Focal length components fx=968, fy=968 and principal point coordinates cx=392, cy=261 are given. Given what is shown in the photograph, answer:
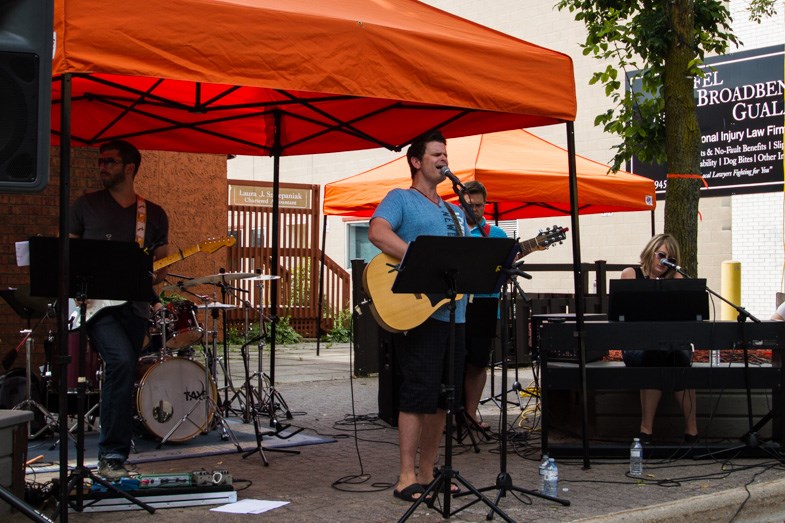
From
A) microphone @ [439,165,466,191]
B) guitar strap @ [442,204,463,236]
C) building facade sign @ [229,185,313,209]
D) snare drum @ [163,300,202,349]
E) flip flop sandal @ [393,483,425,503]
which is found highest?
building facade sign @ [229,185,313,209]

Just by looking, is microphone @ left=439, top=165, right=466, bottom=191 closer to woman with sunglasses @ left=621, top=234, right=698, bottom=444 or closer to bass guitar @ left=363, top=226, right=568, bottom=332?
bass guitar @ left=363, top=226, right=568, bottom=332

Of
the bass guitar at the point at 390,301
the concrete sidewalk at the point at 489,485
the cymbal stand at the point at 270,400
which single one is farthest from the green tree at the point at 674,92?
the bass guitar at the point at 390,301

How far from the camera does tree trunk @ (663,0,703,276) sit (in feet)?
32.1

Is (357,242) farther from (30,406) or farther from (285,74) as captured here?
(285,74)

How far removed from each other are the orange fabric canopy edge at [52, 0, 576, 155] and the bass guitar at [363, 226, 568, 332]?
3.22 feet

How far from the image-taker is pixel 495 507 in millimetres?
5035

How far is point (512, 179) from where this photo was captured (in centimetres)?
1039

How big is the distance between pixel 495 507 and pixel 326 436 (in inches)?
124

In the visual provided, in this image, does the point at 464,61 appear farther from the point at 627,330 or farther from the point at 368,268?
the point at 627,330

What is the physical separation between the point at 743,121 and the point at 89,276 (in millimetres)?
13579

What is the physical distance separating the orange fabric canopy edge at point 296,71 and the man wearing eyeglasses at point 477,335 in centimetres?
82

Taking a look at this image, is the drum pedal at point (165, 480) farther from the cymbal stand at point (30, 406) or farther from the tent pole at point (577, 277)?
the tent pole at point (577, 277)

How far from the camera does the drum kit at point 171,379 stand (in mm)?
7391

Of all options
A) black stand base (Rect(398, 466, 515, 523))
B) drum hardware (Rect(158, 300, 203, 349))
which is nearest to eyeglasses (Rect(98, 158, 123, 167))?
drum hardware (Rect(158, 300, 203, 349))
